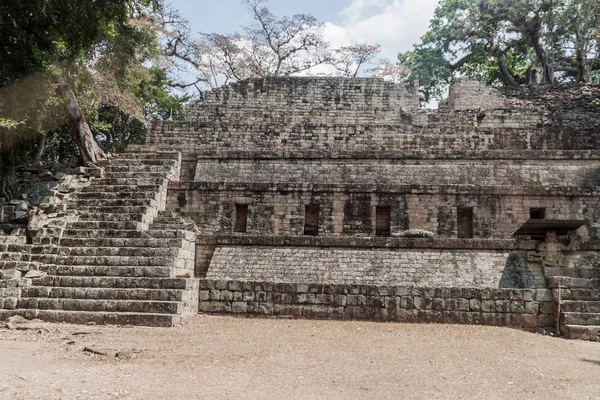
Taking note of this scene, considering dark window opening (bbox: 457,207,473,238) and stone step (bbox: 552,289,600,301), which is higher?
dark window opening (bbox: 457,207,473,238)

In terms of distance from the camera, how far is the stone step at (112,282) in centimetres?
888

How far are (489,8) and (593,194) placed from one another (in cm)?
1986

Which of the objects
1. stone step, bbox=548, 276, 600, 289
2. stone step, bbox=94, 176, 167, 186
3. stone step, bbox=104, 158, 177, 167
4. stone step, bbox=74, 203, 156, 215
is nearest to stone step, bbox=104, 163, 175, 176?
stone step, bbox=104, 158, 177, 167

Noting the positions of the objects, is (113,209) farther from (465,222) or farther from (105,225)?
(465,222)

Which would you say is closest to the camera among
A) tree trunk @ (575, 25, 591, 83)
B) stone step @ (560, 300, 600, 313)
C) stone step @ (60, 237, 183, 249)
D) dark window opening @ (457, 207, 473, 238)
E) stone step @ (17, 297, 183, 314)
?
→ stone step @ (560, 300, 600, 313)

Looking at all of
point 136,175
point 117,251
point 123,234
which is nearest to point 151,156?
point 136,175

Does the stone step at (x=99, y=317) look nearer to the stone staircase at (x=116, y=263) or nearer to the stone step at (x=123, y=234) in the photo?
the stone staircase at (x=116, y=263)

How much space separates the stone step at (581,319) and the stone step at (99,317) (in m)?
6.68

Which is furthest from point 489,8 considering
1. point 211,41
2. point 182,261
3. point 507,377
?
point 507,377

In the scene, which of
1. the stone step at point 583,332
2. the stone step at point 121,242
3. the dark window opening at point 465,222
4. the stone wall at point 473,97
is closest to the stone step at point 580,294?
the stone step at point 583,332

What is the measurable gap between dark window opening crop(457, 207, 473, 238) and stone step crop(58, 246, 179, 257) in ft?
24.2

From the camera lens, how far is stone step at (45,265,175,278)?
9281 mm

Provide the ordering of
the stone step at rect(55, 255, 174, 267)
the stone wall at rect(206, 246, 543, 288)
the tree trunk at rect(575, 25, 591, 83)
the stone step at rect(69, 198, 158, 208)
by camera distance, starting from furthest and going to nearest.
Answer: the tree trunk at rect(575, 25, 591, 83), the stone step at rect(69, 198, 158, 208), the stone wall at rect(206, 246, 543, 288), the stone step at rect(55, 255, 174, 267)

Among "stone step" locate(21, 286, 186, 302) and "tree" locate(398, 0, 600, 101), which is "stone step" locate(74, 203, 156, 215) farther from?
"tree" locate(398, 0, 600, 101)
